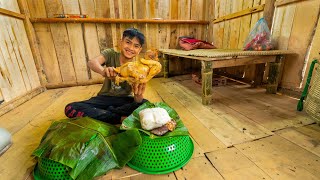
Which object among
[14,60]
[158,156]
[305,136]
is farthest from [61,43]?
[305,136]

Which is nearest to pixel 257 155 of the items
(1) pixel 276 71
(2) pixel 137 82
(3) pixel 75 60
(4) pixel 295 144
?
(4) pixel 295 144

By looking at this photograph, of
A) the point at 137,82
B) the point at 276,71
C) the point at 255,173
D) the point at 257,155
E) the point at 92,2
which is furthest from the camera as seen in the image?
the point at 92,2

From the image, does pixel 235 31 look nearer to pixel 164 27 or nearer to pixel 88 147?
pixel 164 27

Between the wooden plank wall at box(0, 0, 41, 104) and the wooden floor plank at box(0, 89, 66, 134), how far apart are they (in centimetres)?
16

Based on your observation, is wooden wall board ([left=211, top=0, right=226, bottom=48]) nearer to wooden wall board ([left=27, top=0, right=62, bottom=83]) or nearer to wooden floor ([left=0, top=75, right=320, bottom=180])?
wooden floor ([left=0, top=75, right=320, bottom=180])

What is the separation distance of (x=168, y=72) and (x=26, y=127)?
8.28ft

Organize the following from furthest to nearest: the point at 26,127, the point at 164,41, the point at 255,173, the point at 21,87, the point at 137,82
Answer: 1. the point at 164,41
2. the point at 21,87
3. the point at 26,127
4. the point at 137,82
5. the point at 255,173

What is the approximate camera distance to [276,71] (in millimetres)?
1964

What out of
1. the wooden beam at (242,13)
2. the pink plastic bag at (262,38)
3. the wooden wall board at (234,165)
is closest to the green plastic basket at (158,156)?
the wooden wall board at (234,165)

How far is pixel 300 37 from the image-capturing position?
178 centimetres

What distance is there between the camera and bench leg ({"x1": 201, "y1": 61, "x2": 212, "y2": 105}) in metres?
1.68

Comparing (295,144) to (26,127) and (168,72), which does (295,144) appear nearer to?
(26,127)

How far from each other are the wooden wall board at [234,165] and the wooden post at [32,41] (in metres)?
2.88

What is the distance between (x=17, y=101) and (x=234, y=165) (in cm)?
245
